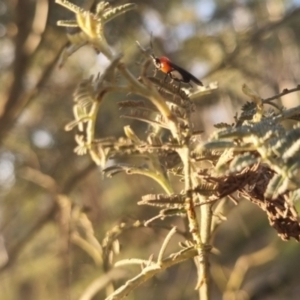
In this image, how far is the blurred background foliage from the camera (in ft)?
4.41

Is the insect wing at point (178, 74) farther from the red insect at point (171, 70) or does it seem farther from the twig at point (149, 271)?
the twig at point (149, 271)

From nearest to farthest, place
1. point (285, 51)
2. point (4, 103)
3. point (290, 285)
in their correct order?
1. point (4, 103)
2. point (285, 51)
3. point (290, 285)

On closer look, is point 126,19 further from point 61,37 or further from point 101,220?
point 101,220

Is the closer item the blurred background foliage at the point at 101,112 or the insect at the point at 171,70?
the insect at the point at 171,70

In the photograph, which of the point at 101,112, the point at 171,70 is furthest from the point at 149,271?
the point at 101,112

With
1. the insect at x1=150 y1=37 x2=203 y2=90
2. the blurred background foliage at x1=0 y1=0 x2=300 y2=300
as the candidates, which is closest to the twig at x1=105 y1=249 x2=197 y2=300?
the insect at x1=150 y1=37 x2=203 y2=90

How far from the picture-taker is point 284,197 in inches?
13.7

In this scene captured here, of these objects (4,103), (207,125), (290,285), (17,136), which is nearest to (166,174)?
(4,103)

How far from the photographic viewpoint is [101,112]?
166 cm

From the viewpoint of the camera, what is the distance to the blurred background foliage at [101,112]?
4.41ft

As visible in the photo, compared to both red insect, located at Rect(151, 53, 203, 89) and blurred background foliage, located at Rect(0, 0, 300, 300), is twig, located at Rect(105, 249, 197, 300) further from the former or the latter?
blurred background foliage, located at Rect(0, 0, 300, 300)

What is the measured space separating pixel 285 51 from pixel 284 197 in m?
2.02

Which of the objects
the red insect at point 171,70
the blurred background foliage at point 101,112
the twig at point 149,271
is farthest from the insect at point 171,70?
the blurred background foliage at point 101,112

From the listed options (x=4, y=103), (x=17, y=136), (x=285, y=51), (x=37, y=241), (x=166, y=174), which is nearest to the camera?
(x=166, y=174)
